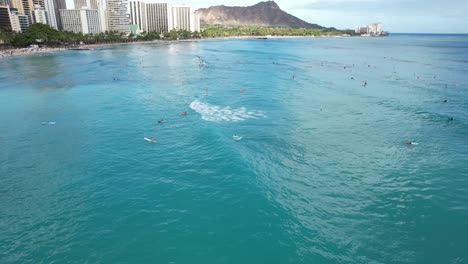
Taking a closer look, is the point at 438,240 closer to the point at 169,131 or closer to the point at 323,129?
the point at 323,129

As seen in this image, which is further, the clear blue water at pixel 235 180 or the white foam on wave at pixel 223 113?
the white foam on wave at pixel 223 113

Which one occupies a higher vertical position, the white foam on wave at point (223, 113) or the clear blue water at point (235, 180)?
the white foam on wave at point (223, 113)

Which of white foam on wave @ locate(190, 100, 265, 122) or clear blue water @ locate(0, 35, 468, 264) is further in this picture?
white foam on wave @ locate(190, 100, 265, 122)

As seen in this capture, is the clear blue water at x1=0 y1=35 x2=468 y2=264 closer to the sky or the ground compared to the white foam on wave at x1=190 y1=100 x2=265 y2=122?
closer to the ground

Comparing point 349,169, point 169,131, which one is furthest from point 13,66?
point 349,169

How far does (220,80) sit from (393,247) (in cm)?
5886

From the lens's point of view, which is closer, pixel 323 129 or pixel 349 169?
pixel 349 169

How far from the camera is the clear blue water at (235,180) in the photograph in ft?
65.7

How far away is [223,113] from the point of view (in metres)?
46.2

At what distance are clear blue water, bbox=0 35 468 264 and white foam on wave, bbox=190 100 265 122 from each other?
30 cm

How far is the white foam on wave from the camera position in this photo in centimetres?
4362

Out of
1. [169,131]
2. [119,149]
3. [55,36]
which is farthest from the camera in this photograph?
[55,36]

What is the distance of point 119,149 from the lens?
34.2 m

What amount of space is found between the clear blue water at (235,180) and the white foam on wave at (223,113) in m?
0.30
